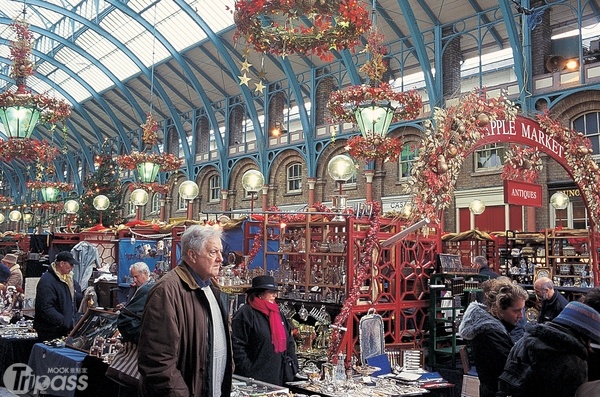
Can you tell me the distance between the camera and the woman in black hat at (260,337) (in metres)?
4.93

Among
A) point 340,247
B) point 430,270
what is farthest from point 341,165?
point 430,270

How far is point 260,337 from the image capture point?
4941mm

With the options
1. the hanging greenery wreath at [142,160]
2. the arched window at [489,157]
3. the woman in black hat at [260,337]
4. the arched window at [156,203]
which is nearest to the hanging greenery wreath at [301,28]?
the woman in black hat at [260,337]

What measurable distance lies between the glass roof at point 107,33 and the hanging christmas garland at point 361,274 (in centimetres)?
1502

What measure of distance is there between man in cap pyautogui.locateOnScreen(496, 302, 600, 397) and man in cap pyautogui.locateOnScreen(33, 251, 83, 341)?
5.44 meters

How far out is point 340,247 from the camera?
24.2ft

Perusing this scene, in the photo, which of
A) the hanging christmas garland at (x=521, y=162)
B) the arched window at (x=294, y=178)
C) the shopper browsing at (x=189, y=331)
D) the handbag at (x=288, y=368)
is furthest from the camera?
the arched window at (x=294, y=178)

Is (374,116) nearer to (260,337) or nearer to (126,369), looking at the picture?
(260,337)

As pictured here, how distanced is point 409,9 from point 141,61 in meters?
13.3

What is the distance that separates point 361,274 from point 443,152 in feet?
6.40

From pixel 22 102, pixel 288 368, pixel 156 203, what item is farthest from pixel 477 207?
pixel 156 203

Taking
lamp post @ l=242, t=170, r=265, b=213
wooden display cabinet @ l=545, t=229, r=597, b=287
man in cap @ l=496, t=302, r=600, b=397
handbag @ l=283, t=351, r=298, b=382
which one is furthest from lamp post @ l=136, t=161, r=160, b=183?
man in cap @ l=496, t=302, r=600, b=397

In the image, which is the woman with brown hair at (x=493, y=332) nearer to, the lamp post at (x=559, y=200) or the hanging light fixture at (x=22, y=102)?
the hanging light fixture at (x=22, y=102)

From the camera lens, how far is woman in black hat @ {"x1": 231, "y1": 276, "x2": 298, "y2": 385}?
4.93 metres
